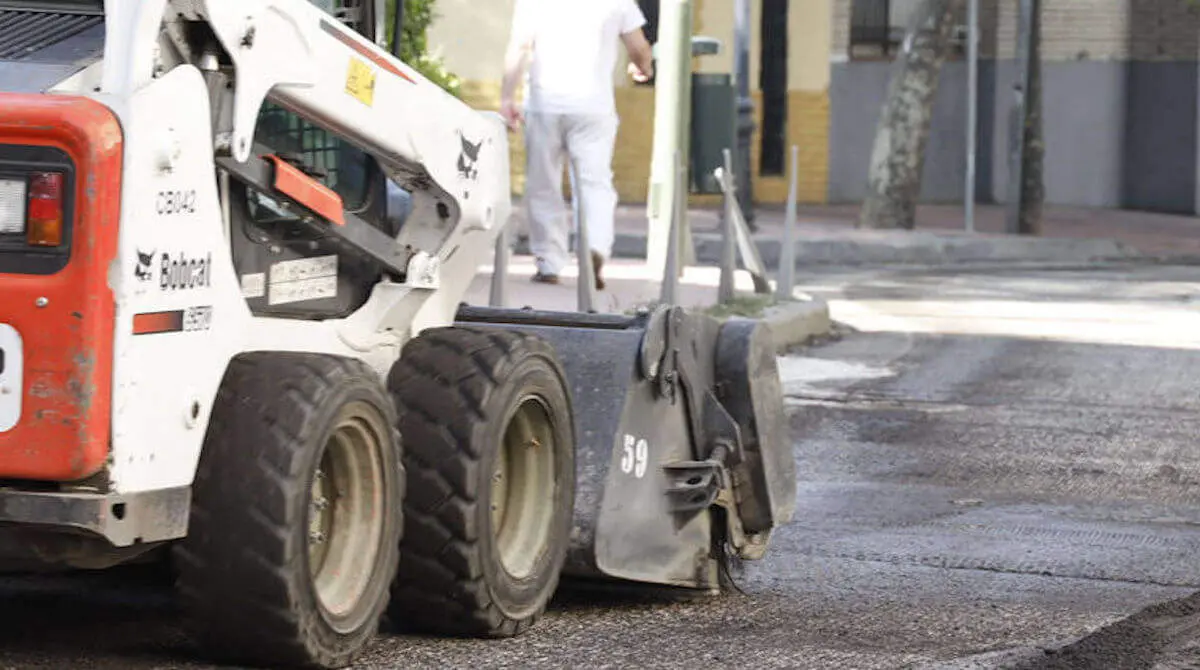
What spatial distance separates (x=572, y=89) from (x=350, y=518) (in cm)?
909

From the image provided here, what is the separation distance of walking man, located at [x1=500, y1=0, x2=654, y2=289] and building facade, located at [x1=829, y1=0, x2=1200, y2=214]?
17698 mm

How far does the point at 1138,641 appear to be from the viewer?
6.02 meters

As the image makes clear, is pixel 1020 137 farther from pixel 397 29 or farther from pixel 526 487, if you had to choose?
pixel 526 487

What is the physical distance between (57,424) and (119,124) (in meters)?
0.57

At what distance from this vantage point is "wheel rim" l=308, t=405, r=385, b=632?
18.0 ft

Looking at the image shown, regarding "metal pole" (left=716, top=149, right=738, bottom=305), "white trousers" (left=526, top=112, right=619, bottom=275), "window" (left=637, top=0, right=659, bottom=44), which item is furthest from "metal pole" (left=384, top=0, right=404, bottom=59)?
"window" (left=637, top=0, right=659, bottom=44)

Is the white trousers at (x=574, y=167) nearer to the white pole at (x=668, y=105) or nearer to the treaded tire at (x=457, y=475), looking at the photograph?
the white pole at (x=668, y=105)

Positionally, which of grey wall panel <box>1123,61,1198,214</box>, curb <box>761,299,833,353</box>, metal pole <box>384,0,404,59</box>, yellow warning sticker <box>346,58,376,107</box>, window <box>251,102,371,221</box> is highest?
A: grey wall panel <box>1123,61,1198,214</box>

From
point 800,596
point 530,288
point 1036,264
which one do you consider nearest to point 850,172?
point 1036,264

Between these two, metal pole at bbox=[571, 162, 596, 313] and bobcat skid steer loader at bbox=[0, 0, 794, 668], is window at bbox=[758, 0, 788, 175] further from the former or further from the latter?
bobcat skid steer loader at bbox=[0, 0, 794, 668]

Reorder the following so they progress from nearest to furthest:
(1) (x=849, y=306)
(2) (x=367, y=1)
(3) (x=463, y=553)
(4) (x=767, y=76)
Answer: (3) (x=463, y=553) → (2) (x=367, y=1) → (1) (x=849, y=306) → (4) (x=767, y=76)

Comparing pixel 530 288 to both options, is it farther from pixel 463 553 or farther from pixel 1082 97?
pixel 1082 97

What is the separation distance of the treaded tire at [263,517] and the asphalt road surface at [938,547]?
0.74 ft

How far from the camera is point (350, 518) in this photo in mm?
5543
